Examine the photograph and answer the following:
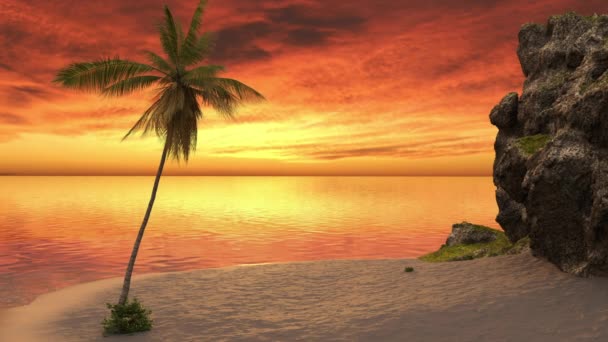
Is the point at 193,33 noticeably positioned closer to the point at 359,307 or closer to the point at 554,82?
the point at 359,307

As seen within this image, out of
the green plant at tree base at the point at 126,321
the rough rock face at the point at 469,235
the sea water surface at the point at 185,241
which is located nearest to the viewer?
the green plant at tree base at the point at 126,321

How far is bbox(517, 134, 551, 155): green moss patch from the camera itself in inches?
869

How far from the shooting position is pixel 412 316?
1889 cm

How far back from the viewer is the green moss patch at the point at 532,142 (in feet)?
72.4

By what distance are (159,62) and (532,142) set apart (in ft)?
61.4

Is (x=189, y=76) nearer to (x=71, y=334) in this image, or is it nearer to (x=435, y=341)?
(x=71, y=334)

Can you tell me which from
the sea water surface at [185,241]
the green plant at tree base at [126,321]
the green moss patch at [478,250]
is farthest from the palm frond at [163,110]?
the green moss patch at [478,250]

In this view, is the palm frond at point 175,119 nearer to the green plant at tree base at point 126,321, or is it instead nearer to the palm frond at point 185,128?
the palm frond at point 185,128

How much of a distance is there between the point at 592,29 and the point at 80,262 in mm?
44811

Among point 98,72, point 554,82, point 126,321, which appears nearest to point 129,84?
point 98,72

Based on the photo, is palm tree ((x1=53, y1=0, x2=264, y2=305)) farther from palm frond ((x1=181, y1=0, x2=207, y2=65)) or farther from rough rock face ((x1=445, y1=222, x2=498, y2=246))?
rough rock face ((x1=445, y1=222, x2=498, y2=246))

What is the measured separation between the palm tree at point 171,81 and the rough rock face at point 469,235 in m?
20.5

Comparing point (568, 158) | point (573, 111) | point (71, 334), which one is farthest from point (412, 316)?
point (71, 334)

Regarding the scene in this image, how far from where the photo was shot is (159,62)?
75.1 ft
